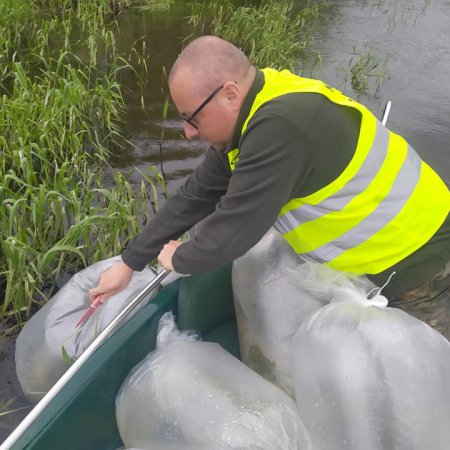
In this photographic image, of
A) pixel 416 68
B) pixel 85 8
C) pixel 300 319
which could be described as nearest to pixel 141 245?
pixel 300 319

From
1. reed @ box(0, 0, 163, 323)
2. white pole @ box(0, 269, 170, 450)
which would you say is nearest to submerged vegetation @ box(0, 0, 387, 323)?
reed @ box(0, 0, 163, 323)

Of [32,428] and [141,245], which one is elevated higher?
[141,245]

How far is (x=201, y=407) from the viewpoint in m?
1.26

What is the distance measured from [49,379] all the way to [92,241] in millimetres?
934

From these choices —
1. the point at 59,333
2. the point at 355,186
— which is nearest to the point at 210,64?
the point at 355,186

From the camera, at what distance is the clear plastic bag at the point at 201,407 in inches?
47.3

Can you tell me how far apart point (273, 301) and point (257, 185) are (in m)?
0.54

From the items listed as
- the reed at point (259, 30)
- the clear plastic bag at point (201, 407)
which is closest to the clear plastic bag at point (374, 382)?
the clear plastic bag at point (201, 407)

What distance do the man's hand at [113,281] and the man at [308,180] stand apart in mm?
149

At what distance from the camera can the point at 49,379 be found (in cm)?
162

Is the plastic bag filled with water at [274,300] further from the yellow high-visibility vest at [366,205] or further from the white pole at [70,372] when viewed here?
the white pole at [70,372]

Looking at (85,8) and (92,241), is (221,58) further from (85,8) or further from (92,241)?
(85,8)

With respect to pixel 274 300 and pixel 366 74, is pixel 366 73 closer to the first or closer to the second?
pixel 366 74

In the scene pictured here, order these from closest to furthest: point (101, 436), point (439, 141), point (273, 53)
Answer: point (101, 436) < point (439, 141) < point (273, 53)
